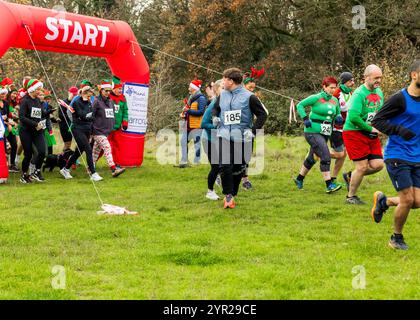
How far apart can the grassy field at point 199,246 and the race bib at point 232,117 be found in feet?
4.24

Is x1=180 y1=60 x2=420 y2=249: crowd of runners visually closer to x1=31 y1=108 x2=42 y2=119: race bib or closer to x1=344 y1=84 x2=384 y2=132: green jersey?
x1=344 y1=84 x2=384 y2=132: green jersey

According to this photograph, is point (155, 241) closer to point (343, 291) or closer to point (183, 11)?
point (343, 291)

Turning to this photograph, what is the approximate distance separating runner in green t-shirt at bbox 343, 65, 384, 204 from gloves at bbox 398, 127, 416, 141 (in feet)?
7.24

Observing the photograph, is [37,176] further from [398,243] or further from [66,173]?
[398,243]

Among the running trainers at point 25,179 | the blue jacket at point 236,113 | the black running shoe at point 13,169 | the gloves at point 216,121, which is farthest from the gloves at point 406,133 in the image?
the black running shoe at point 13,169

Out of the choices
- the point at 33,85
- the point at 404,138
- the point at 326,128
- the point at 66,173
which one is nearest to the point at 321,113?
the point at 326,128

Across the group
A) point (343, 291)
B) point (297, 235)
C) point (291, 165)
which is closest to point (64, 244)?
point (297, 235)

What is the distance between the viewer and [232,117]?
8883 mm

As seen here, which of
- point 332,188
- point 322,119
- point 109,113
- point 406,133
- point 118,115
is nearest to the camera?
point 406,133

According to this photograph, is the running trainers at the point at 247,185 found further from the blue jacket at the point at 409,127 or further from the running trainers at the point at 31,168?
the blue jacket at the point at 409,127

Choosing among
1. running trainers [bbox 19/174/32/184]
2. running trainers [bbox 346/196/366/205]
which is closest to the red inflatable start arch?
running trainers [bbox 19/174/32/184]

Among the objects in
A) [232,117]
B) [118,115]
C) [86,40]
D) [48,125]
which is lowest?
[48,125]

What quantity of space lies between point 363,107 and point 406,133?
8.03ft
